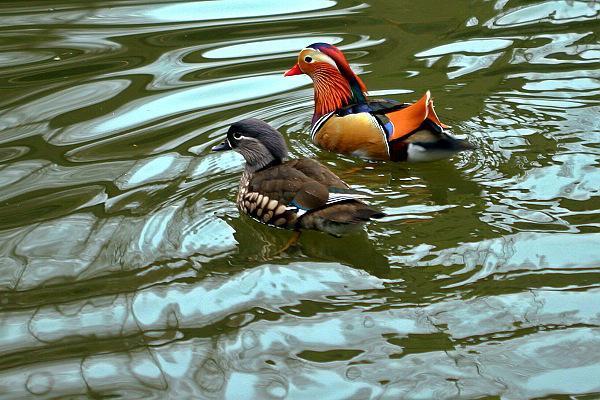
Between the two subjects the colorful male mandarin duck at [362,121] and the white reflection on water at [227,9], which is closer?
the colorful male mandarin duck at [362,121]

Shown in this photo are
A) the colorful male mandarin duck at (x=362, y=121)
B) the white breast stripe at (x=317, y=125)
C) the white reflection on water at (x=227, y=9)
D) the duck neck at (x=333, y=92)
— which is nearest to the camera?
the colorful male mandarin duck at (x=362, y=121)

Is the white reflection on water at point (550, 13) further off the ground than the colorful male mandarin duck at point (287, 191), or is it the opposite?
the white reflection on water at point (550, 13)

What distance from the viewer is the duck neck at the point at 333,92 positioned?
7.40 meters

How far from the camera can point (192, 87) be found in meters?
8.09

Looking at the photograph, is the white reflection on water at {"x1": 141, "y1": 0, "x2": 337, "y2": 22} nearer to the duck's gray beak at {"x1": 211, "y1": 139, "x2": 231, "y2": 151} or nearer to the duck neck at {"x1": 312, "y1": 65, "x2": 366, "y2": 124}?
the duck neck at {"x1": 312, "y1": 65, "x2": 366, "y2": 124}

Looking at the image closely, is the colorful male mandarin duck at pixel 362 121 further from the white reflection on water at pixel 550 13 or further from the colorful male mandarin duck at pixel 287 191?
the white reflection on water at pixel 550 13

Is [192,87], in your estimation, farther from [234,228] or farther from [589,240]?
[589,240]

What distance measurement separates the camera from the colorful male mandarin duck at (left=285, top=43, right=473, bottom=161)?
6570 mm

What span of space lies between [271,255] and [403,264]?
0.75 metres

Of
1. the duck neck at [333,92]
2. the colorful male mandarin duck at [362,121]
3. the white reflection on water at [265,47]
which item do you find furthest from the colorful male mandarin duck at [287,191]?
the white reflection on water at [265,47]

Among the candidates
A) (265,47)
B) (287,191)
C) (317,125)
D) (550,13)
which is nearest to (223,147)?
(287,191)

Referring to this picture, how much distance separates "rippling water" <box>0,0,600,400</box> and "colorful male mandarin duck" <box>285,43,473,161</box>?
5.4 inches

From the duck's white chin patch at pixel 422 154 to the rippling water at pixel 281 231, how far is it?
0.35ft

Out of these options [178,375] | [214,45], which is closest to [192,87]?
[214,45]
